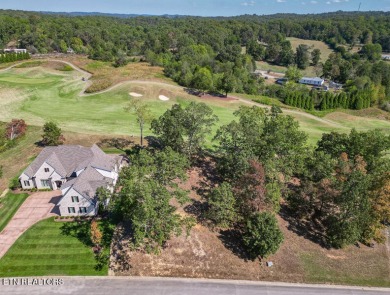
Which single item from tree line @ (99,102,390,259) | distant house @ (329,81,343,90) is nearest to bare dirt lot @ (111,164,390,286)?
tree line @ (99,102,390,259)

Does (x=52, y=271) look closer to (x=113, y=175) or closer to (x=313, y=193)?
(x=113, y=175)

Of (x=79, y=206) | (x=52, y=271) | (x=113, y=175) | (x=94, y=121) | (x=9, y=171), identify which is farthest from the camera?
(x=94, y=121)

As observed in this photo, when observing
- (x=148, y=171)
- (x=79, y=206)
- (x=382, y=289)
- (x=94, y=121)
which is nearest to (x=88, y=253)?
(x=79, y=206)

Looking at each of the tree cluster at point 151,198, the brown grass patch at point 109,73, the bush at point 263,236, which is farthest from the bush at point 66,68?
the bush at point 263,236

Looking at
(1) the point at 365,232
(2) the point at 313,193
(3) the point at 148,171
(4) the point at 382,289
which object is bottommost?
(4) the point at 382,289

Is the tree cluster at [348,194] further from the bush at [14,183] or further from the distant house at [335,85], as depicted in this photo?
the distant house at [335,85]

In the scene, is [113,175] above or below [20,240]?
above

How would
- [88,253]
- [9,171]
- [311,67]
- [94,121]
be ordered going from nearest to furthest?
[88,253]
[9,171]
[94,121]
[311,67]

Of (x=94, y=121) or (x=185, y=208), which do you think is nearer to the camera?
(x=185, y=208)
